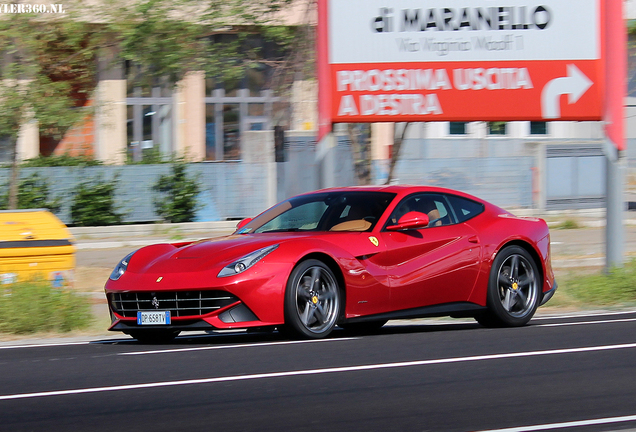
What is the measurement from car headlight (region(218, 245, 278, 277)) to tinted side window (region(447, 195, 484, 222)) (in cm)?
217

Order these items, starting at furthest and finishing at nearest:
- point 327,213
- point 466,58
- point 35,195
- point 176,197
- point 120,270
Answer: point 176,197
point 35,195
point 466,58
point 327,213
point 120,270

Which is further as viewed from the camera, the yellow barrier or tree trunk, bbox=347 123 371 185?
tree trunk, bbox=347 123 371 185

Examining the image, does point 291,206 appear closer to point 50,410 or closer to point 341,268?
point 341,268

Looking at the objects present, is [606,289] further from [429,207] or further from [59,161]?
[59,161]

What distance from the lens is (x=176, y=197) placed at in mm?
25891

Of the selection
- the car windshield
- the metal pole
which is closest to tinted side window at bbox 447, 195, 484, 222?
the car windshield

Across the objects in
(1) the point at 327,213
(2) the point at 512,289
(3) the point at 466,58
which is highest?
(3) the point at 466,58

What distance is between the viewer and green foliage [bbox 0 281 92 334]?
1012 cm

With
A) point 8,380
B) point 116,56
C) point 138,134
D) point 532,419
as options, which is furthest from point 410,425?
point 138,134

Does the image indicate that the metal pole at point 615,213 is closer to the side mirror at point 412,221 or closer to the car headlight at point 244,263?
the side mirror at point 412,221

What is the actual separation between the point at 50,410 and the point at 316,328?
3007 millimetres

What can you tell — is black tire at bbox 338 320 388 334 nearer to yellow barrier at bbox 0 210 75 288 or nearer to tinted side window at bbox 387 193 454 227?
tinted side window at bbox 387 193 454 227

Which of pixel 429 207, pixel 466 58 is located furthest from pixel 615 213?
pixel 429 207

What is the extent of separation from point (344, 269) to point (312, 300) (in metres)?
0.39
